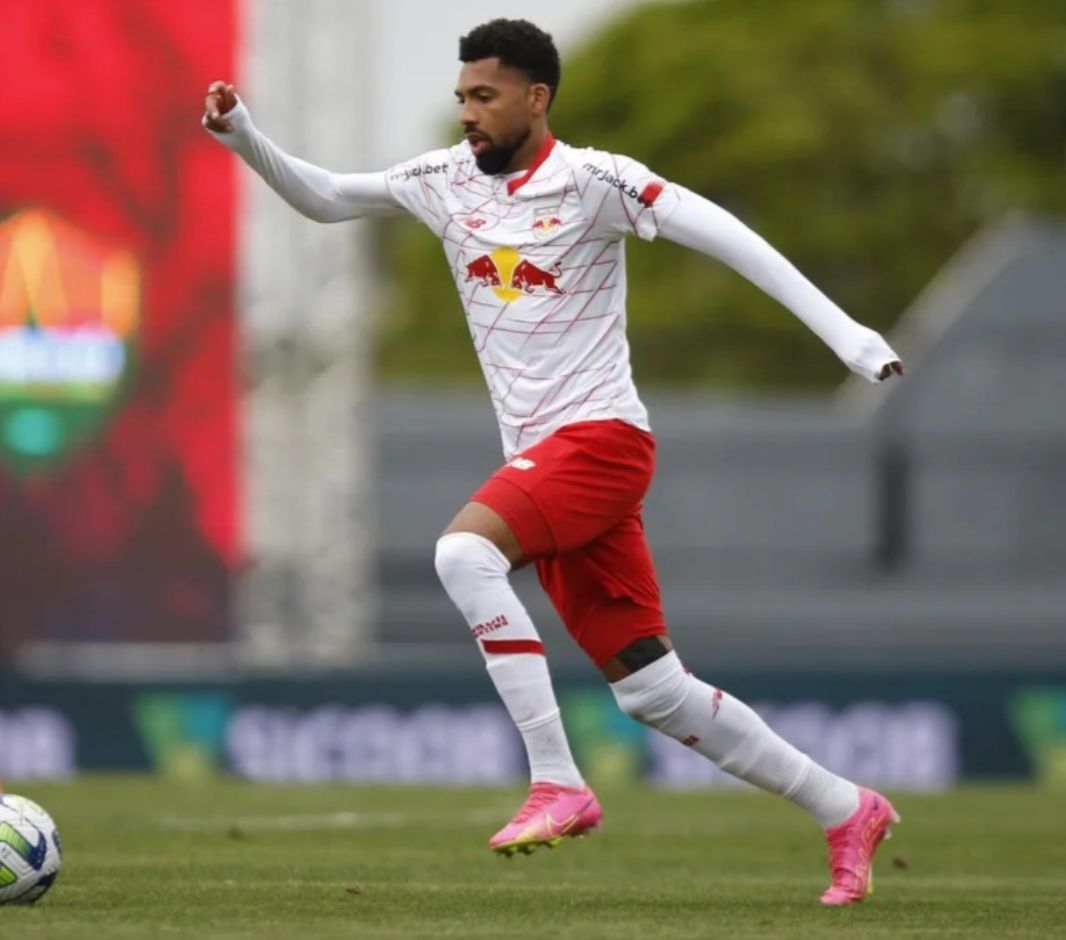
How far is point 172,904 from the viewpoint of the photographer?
780cm

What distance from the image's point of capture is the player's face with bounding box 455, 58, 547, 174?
813 centimetres

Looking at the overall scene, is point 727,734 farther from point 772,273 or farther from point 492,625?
point 772,273

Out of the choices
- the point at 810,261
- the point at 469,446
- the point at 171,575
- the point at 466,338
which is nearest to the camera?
the point at 171,575

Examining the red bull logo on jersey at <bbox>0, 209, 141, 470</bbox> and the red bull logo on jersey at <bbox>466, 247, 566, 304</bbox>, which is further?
the red bull logo on jersey at <bbox>0, 209, 141, 470</bbox>

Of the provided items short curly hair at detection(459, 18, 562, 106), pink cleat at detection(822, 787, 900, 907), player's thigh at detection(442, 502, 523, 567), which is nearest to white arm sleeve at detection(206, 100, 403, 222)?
short curly hair at detection(459, 18, 562, 106)

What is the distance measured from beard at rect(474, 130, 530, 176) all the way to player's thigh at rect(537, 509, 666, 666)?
110 cm

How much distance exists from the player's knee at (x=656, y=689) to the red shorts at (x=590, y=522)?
0.10 meters

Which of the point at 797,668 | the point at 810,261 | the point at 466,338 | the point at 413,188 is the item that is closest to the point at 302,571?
the point at 797,668

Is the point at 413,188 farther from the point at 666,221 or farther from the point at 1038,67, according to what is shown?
the point at 1038,67

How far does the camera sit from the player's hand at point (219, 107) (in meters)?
8.37

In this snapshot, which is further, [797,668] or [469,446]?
[469,446]

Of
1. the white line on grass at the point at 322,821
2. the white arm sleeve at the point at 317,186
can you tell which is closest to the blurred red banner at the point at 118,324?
the white line on grass at the point at 322,821

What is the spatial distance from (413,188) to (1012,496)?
16.2 metres

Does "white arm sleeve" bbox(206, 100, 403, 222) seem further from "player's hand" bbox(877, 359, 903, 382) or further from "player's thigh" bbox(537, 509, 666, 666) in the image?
"player's hand" bbox(877, 359, 903, 382)
